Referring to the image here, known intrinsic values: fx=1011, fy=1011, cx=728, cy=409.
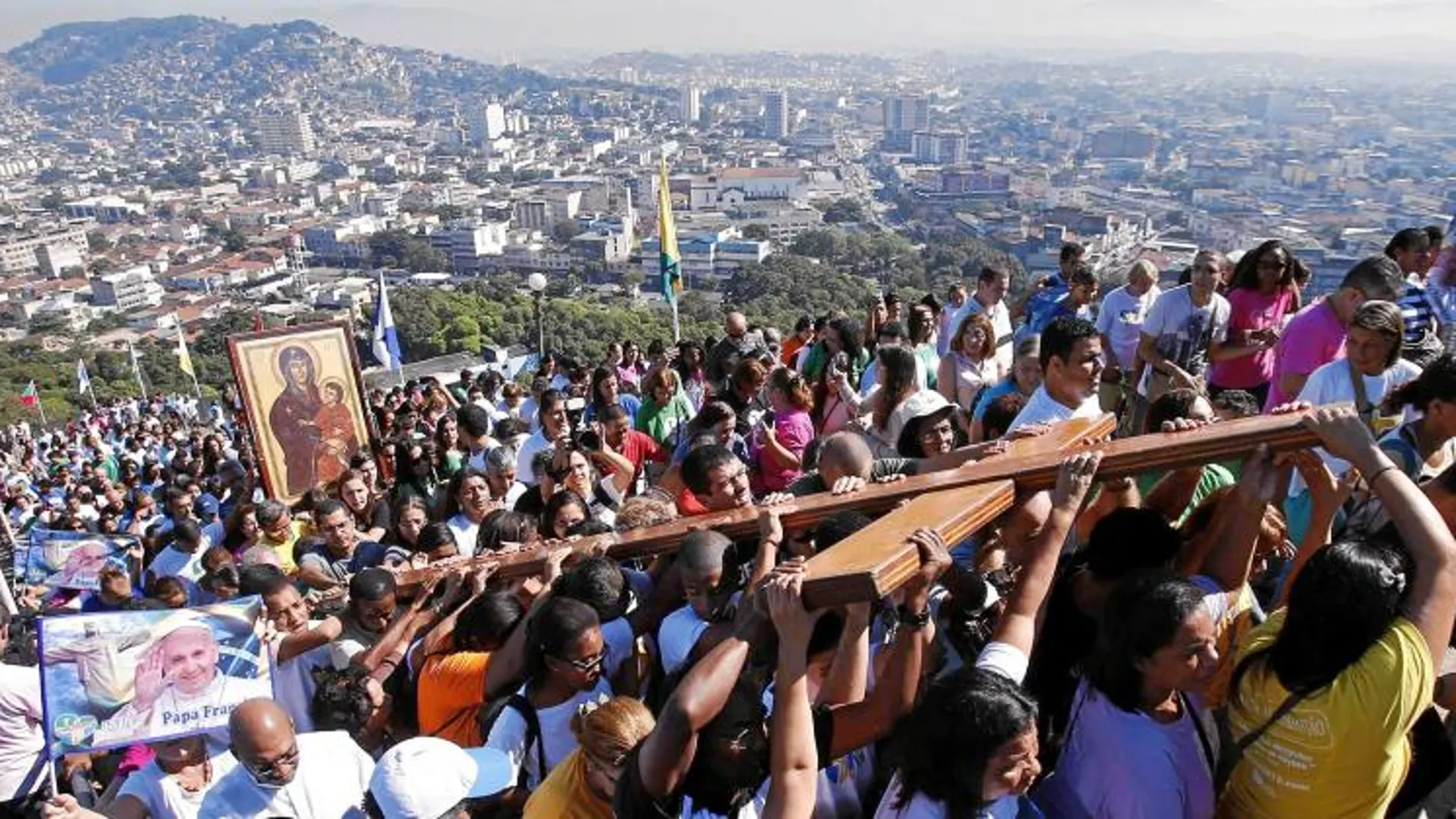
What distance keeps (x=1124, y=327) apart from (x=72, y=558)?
23.5 ft

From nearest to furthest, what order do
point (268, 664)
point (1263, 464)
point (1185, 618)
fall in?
point (1185, 618) < point (1263, 464) < point (268, 664)

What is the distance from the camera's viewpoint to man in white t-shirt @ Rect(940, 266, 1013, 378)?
7.32 metres

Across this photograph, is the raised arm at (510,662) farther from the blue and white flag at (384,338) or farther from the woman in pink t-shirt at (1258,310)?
the blue and white flag at (384,338)

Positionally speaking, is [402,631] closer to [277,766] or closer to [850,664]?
[277,766]

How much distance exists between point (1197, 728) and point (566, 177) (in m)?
177

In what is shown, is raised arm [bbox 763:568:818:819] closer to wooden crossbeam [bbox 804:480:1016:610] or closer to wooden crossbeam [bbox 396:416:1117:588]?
wooden crossbeam [bbox 804:480:1016:610]

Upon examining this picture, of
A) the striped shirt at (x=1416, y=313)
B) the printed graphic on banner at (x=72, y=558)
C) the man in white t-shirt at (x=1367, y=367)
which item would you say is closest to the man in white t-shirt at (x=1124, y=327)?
the striped shirt at (x=1416, y=313)

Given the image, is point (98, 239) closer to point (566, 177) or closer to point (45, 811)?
point (566, 177)

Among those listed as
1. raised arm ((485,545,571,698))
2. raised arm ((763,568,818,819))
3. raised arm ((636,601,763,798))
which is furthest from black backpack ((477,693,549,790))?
raised arm ((763,568,818,819))

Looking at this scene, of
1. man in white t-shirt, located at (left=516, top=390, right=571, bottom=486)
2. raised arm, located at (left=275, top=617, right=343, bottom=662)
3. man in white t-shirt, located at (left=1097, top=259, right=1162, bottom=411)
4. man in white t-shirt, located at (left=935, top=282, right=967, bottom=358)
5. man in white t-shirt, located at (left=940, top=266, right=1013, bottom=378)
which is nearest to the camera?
raised arm, located at (left=275, top=617, right=343, bottom=662)

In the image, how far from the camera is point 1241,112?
18875 cm

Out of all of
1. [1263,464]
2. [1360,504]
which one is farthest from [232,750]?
[1360,504]

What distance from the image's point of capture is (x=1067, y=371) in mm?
3875

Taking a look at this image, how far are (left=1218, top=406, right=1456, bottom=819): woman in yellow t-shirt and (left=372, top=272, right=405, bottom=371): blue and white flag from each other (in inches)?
588
